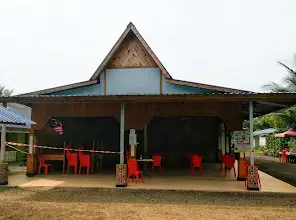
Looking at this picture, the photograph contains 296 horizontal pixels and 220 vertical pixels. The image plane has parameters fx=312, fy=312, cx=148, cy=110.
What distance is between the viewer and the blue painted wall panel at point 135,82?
13938mm

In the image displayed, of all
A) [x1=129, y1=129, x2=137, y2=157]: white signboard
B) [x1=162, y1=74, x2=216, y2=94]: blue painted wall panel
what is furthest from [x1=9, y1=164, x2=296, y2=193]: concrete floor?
[x1=162, y1=74, x2=216, y2=94]: blue painted wall panel

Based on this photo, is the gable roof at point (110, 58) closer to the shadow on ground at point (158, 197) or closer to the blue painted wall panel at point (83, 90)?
the blue painted wall panel at point (83, 90)

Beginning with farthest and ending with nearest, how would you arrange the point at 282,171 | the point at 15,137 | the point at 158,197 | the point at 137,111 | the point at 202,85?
1. the point at 15,137
2. the point at 282,171
3. the point at 202,85
4. the point at 137,111
5. the point at 158,197

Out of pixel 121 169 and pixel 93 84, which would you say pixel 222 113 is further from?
pixel 93 84

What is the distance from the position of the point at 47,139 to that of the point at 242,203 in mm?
8772

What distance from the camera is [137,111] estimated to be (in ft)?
34.3

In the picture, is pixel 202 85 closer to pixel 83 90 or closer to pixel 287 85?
pixel 83 90

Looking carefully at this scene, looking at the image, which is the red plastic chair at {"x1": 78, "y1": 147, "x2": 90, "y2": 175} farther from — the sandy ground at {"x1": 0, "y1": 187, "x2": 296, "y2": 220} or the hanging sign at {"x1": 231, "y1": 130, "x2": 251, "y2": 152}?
the hanging sign at {"x1": 231, "y1": 130, "x2": 251, "y2": 152}

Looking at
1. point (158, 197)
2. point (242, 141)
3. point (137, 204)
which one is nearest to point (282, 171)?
point (242, 141)

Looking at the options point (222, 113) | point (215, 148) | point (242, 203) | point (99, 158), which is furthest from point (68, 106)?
point (215, 148)

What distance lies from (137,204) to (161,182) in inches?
115

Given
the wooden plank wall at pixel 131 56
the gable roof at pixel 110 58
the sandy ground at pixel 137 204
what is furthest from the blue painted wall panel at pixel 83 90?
the sandy ground at pixel 137 204

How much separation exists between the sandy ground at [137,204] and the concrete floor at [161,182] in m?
0.50

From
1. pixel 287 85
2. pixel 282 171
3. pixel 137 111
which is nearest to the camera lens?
pixel 137 111
